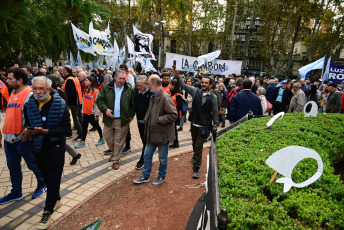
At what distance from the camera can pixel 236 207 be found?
184 centimetres

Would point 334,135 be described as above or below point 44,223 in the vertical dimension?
above

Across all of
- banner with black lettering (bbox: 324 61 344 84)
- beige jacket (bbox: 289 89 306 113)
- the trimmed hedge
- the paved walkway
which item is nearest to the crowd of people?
the paved walkway

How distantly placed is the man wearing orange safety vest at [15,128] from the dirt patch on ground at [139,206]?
3.71ft

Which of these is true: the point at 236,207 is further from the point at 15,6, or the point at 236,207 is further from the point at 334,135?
the point at 15,6

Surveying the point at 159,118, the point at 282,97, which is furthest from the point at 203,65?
the point at 159,118

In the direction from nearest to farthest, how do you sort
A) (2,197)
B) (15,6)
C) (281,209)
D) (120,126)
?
(281,209) → (2,197) → (120,126) → (15,6)

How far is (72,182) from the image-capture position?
4.23m

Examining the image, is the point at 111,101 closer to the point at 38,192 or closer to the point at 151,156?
the point at 151,156

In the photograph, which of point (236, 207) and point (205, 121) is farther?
point (205, 121)

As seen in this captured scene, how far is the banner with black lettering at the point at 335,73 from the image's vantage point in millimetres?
9866

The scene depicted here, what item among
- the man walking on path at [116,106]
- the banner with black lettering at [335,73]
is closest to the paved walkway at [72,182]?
the man walking on path at [116,106]

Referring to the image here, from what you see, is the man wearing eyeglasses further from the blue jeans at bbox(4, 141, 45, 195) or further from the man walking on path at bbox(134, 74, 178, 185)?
the man walking on path at bbox(134, 74, 178, 185)

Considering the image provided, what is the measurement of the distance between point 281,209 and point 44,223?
3.03m

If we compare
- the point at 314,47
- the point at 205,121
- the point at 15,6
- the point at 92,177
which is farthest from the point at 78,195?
the point at 314,47
